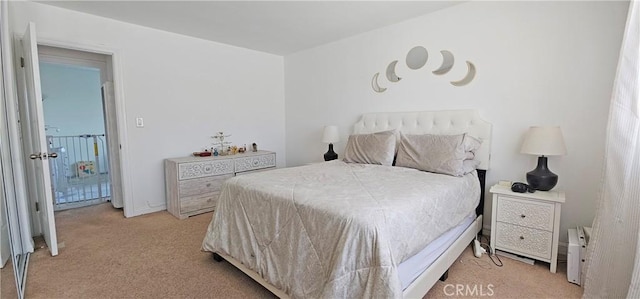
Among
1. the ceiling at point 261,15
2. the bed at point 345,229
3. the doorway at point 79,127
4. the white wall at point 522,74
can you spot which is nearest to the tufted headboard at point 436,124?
the white wall at point 522,74

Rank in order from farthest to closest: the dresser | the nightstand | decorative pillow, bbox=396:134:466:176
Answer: the dresser → decorative pillow, bbox=396:134:466:176 → the nightstand

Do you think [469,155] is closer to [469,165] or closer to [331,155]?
[469,165]

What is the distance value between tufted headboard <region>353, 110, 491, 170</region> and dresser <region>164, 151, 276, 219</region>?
1792 millimetres

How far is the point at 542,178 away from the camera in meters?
2.19

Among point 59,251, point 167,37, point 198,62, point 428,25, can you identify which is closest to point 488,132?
point 428,25

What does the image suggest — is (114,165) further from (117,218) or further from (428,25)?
(428,25)

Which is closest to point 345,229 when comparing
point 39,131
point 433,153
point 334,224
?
point 334,224

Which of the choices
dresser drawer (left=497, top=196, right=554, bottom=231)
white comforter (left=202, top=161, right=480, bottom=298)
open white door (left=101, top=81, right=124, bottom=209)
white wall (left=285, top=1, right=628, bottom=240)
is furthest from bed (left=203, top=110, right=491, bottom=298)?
open white door (left=101, top=81, right=124, bottom=209)

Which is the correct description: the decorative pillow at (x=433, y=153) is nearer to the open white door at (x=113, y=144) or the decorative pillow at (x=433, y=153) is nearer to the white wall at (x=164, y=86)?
the white wall at (x=164, y=86)

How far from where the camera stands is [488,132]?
2.65 metres

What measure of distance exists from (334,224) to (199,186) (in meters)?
2.54

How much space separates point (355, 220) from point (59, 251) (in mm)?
2754

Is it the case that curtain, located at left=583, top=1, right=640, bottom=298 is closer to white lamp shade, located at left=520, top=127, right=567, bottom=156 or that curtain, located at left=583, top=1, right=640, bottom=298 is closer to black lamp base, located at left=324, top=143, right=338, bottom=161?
white lamp shade, located at left=520, top=127, right=567, bottom=156

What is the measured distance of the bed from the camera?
4.38 ft
